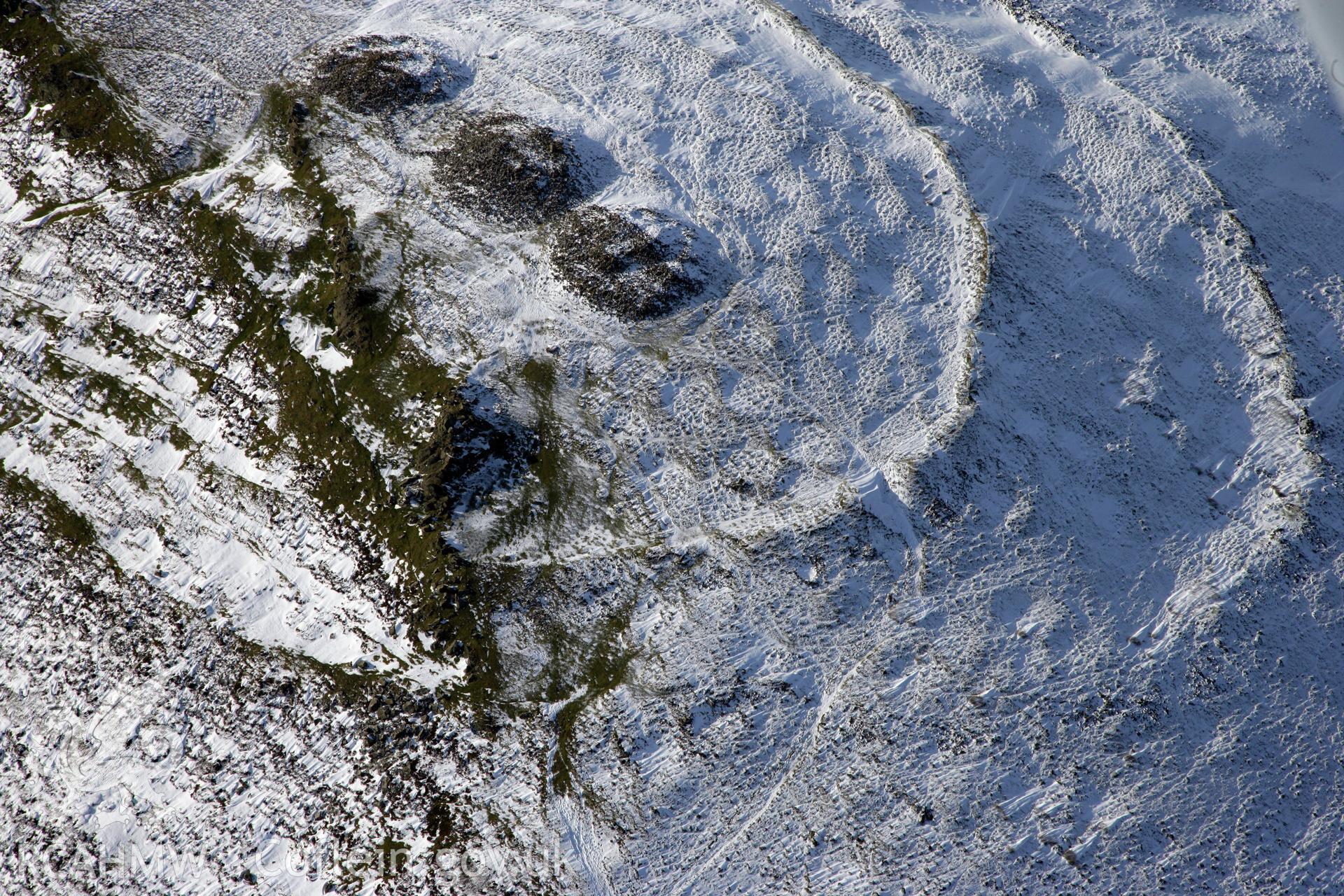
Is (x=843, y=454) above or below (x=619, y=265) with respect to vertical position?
above

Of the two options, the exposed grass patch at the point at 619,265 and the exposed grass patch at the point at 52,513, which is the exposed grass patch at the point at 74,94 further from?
the exposed grass patch at the point at 619,265

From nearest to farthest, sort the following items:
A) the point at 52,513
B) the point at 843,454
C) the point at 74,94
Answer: the point at 843,454, the point at 52,513, the point at 74,94

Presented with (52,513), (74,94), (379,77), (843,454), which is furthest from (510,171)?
(52,513)

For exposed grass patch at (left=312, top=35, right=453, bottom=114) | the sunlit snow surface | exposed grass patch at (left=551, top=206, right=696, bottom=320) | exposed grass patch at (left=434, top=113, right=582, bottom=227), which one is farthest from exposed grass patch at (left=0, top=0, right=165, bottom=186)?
exposed grass patch at (left=551, top=206, right=696, bottom=320)

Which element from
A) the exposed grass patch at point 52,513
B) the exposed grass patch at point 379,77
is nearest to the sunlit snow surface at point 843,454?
the exposed grass patch at point 52,513

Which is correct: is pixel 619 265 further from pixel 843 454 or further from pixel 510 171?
pixel 843 454

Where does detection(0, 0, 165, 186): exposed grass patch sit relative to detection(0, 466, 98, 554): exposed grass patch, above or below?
above

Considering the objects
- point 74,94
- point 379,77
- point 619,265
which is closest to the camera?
point 619,265

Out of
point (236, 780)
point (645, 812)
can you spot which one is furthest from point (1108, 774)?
point (236, 780)

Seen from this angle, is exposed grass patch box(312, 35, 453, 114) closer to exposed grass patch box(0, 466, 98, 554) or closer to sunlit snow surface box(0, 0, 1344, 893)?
sunlit snow surface box(0, 0, 1344, 893)
